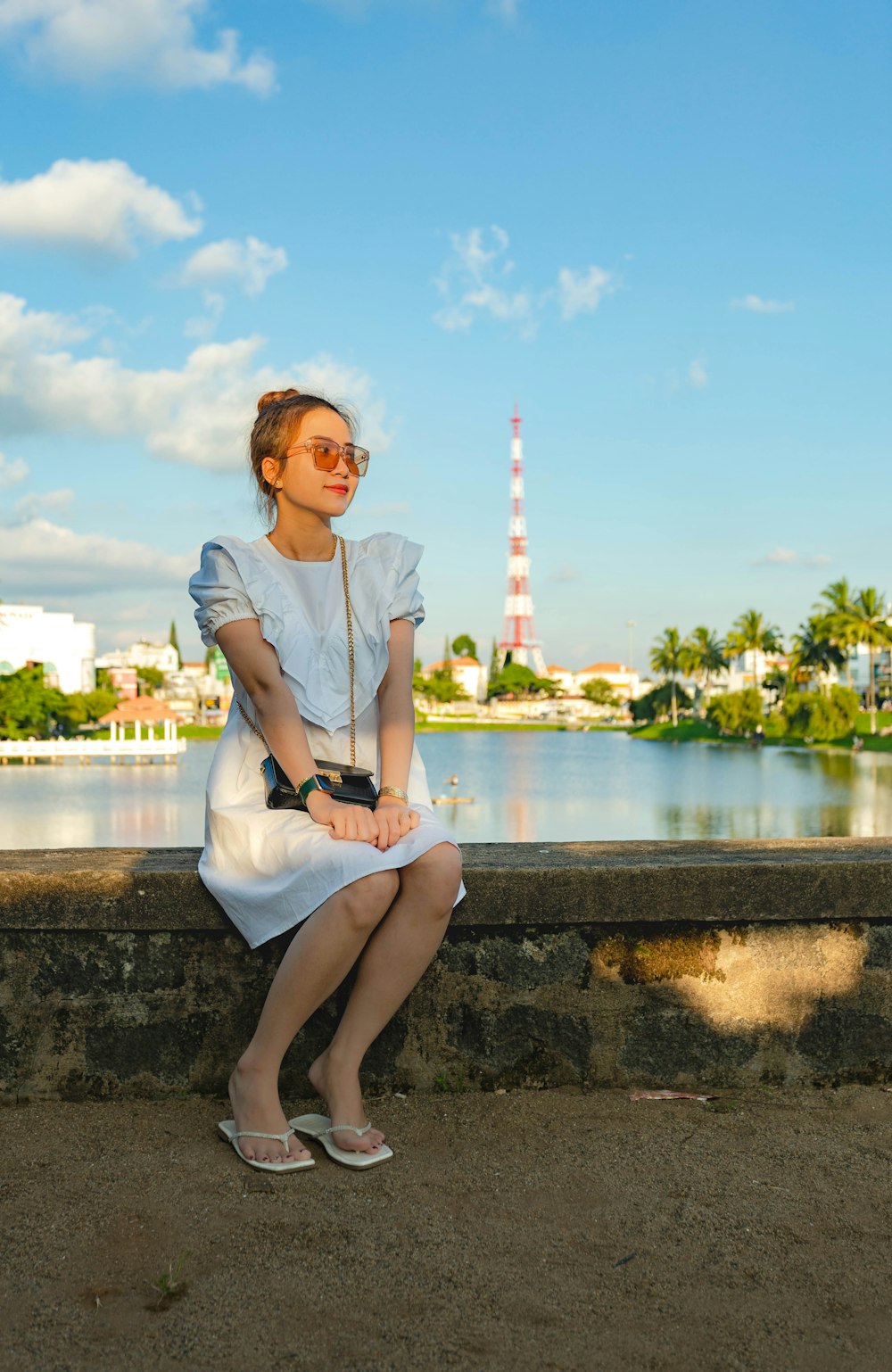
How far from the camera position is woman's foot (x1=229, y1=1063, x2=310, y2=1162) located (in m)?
2.04

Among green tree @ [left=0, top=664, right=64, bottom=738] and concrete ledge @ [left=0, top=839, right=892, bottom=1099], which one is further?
green tree @ [left=0, top=664, right=64, bottom=738]

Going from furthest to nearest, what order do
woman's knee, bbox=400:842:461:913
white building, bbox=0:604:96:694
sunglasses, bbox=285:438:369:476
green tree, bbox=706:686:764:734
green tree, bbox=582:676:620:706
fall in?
green tree, bbox=582:676:620:706, white building, bbox=0:604:96:694, green tree, bbox=706:686:764:734, sunglasses, bbox=285:438:369:476, woman's knee, bbox=400:842:461:913

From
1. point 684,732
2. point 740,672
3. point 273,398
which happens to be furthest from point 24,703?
point 740,672

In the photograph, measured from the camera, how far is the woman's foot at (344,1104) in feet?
6.81

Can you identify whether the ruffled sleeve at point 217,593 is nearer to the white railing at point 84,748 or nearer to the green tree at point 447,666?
the white railing at point 84,748

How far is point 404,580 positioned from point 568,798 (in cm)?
3183

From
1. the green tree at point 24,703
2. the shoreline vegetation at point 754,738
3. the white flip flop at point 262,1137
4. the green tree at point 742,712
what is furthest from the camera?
the green tree at point 742,712

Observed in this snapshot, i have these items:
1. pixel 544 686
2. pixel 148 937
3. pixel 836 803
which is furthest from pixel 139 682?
pixel 148 937

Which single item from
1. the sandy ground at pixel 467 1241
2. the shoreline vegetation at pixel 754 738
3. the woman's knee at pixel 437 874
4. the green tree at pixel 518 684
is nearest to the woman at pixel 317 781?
the woman's knee at pixel 437 874

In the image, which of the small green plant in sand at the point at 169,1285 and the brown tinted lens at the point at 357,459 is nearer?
the small green plant in sand at the point at 169,1285

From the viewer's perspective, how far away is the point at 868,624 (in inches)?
2320

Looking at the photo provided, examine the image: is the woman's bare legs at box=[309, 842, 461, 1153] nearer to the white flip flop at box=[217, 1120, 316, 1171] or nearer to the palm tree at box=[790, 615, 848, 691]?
the white flip flop at box=[217, 1120, 316, 1171]

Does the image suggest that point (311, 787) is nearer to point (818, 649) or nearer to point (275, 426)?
point (275, 426)

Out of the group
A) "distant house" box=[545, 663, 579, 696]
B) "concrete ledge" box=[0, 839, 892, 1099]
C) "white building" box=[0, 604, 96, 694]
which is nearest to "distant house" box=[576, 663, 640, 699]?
"distant house" box=[545, 663, 579, 696]
